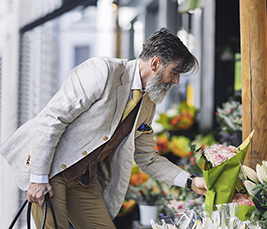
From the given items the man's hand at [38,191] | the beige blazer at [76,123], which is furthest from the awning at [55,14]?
the man's hand at [38,191]

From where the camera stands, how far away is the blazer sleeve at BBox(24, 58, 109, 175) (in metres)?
1.31

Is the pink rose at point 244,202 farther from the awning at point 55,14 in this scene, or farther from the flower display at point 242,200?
the awning at point 55,14

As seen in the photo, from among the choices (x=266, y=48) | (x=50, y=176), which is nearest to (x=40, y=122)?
(x=50, y=176)

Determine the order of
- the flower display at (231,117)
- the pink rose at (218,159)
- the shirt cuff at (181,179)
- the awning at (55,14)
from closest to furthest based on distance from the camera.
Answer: the pink rose at (218,159)
the shirt cuff at (181,179)
the flower display at (231,117)
the awning at (55,14)

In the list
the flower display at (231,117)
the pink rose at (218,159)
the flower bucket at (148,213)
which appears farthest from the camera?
the flower bucket at (148,213)

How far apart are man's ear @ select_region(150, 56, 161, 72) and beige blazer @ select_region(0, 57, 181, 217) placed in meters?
0.11

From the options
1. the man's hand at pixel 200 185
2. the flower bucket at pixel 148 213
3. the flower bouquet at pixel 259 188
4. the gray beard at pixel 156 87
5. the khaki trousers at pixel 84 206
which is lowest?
the flower bucket at pixel 148 213

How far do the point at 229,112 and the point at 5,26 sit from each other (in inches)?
82.6

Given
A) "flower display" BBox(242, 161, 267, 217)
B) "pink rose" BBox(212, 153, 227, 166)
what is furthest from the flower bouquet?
"pink rose" BBox(212, 153, 227, 166)

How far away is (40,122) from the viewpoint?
134 centimetres

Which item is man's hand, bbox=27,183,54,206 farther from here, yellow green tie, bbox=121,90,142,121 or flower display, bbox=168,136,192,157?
flower display, bbox=168,136,192,157

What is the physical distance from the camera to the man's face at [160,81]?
1505 millimetres

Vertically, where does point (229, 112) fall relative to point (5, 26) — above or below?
below

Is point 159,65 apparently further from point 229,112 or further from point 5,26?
point 5,26
